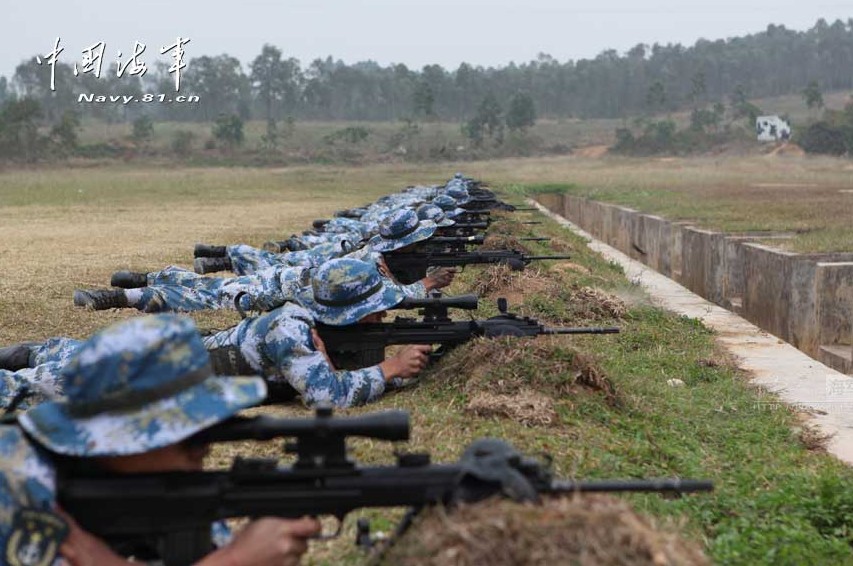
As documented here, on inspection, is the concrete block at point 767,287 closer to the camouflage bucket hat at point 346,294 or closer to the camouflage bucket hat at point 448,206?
the camouflage bucket hat at point 448,206

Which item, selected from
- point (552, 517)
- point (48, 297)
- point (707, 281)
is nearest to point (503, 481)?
point (552, 517)

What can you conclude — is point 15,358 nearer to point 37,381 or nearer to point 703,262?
point 37,381

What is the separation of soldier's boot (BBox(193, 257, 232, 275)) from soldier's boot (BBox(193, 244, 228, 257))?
2.3 inches

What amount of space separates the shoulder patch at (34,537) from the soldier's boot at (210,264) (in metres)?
8.71

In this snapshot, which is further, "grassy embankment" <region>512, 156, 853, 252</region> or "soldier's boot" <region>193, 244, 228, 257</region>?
"grassy embankment" <region>512, 156, 853, 252</region>

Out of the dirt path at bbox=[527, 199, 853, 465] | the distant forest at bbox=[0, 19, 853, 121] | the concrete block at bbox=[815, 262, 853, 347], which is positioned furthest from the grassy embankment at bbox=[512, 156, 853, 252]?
the distant forest at bbox=[0, 19, 853, 121]

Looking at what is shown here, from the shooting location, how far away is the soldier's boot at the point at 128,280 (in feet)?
33.9

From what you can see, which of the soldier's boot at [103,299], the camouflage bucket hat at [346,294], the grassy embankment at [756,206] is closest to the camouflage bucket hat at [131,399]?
the camouflage bucket hat at [346,294]

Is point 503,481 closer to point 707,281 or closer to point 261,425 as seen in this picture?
point 261,425

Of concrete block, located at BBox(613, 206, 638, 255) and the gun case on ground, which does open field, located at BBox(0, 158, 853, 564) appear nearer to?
the gun case on ground

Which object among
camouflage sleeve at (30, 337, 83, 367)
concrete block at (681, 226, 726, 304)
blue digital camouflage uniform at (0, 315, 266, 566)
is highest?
blue digital camouflage uniform at (0, 315, 266, 566)

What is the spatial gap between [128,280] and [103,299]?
11.1 inches

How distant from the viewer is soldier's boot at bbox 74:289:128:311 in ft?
33.4

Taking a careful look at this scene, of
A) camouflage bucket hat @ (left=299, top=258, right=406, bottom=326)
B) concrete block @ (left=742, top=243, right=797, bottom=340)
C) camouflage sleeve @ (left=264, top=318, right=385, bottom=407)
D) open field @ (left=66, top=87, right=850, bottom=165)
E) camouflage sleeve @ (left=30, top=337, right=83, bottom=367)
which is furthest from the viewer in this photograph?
open field @ (left=66, top=87, right=850, bottom=165)
